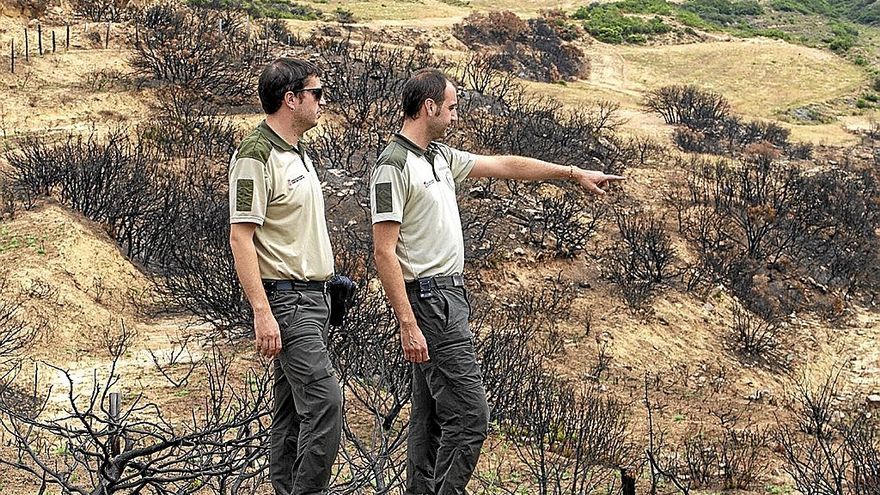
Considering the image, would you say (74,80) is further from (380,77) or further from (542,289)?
(542,289)

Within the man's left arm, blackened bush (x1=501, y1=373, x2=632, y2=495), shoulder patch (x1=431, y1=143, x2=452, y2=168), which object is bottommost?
blackened bush (x1=501, y1=373, x2=632, y2=495)

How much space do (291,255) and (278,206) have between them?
0.61 ft

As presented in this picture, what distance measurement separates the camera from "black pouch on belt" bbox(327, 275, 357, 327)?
370 centimetres

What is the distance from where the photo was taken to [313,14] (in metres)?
34.7

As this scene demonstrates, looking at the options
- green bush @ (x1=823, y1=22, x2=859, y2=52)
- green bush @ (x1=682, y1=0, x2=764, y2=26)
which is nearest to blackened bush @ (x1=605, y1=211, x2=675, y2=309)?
green bush @ (x1=823, y1=22, x2=859, y2=52)

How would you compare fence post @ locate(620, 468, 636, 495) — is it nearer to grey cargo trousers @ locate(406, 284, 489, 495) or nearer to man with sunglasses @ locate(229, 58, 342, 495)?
grey cargo trousers @ locate(406, 284, 489, 495)

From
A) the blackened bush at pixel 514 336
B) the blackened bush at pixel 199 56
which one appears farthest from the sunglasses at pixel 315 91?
the blackened bush at pixel 199 56

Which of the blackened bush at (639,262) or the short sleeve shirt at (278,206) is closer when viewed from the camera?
the short sleeve shirt at (278,206)

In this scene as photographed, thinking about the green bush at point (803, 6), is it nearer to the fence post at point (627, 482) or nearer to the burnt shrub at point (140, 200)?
the burnt shrub at point (140, 200)

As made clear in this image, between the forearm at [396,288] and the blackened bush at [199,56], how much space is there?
14.0 m

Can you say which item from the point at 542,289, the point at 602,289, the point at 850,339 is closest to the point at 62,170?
the point at 542,289

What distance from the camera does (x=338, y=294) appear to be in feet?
12.2

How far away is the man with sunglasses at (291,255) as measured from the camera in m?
3.31

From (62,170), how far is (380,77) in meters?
7.86
